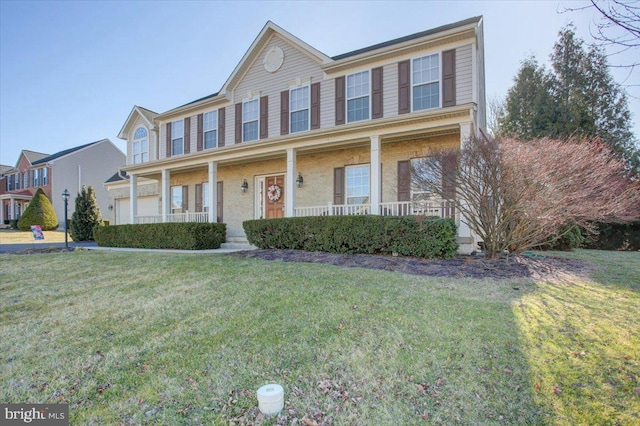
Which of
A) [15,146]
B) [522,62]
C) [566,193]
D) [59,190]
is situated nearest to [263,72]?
[566,193]

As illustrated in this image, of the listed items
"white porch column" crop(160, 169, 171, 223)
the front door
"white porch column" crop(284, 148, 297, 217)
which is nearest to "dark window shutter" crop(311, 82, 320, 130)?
"white porch column" crop(284, 148, 297, 217)

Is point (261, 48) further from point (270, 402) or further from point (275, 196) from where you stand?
point (270, 402)

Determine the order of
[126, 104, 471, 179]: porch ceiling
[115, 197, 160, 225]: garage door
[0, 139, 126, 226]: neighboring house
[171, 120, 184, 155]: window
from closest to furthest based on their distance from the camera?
[126, 104, 471, 179]: porch ceiling
[171, 120, 184, 155]: window
[115, 197, 160, 225]: garage door
[0, 139, 126, 226]: neighboring house

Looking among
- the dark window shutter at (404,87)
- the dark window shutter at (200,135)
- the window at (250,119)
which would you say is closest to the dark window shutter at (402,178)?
the dark window shutter at (404,87)

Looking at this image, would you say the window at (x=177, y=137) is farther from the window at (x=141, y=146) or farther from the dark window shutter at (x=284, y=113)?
the dark window shutter at (x=284, y=113)

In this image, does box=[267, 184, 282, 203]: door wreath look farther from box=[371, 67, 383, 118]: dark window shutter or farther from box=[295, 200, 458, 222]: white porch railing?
box=[371, 67, 383, 118]: dark window shutter

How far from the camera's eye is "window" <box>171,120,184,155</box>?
14.9 m

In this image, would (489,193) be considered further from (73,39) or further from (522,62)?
(522,62)

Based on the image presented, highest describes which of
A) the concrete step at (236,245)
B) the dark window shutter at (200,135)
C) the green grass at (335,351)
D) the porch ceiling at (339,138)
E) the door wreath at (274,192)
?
the dark window shutter at (200,135)

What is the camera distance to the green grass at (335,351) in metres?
2.34

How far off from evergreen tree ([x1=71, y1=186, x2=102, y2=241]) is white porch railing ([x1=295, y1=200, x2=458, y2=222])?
486 inches

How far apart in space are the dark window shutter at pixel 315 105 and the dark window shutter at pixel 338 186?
1761 millimetres

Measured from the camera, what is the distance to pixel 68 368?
300 cm

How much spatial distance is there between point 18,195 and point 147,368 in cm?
3689
